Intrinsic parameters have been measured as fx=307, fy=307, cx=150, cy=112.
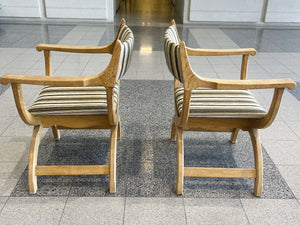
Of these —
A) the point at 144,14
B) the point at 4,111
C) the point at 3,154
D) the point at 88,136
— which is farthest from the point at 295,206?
the point at 144,14

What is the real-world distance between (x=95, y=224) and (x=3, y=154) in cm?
91

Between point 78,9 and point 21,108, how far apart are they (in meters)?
5.23

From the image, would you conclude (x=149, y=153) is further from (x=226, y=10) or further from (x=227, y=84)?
(x=226, y=10)

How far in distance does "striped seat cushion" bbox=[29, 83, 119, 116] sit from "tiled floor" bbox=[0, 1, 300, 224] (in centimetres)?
47

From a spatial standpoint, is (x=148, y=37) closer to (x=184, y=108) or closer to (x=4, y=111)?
(x=4, y=111)

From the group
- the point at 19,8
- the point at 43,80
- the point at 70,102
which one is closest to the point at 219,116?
the point at 70,102

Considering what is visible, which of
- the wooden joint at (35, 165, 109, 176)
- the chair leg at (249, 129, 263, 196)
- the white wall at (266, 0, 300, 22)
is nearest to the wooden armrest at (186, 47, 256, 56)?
the chair leg at (249, 129, 263, 196)

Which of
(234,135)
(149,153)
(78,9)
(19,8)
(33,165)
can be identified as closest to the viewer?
(33,165)

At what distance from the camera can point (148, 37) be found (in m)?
5.20

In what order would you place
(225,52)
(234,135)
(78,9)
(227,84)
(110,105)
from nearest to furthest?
(227,84) → (110,105) → (225,52) → (234,135) → (78,9)

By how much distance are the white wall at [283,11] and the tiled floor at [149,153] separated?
29.3 inches

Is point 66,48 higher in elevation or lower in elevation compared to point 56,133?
higher

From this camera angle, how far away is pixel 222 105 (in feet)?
5.59

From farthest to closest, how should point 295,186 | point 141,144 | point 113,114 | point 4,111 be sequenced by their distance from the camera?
point 4,111
point 141,144
point 295,186
point 113,114
